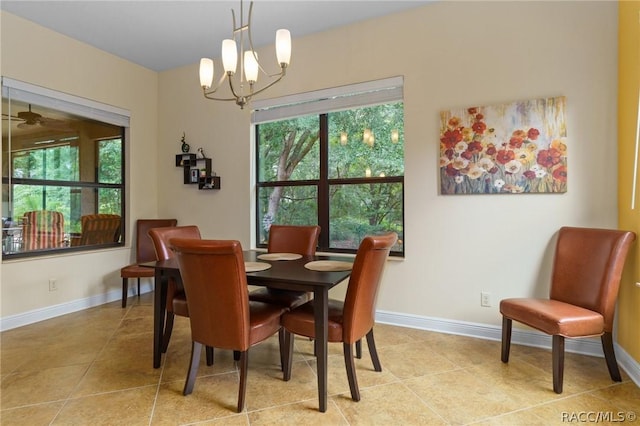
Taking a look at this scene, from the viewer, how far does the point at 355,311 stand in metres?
1.84

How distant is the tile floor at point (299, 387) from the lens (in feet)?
5.66

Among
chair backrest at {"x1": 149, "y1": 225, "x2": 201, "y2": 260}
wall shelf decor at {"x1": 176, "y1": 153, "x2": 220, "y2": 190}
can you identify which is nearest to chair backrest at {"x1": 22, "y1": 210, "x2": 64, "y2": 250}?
wall shelf decor at {"x1": 176, "y1": 153, "x2": 220, "y2": 190}

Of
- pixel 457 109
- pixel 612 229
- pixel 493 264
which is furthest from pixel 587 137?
pixel 493 264

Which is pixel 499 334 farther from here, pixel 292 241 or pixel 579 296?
pixel 292 241

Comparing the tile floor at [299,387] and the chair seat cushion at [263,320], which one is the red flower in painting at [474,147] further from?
the chair seat cushion at [263,320]

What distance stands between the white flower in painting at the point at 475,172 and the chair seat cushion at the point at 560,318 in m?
1.04

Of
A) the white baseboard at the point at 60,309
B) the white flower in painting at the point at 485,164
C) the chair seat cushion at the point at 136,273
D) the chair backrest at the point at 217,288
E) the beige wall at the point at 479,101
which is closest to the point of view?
the chair backrest at the point at 217,288

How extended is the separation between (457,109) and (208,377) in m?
2.75

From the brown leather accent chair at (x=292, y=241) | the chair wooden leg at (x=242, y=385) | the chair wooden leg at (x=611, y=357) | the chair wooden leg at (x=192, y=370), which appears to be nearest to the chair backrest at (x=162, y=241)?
the brown leather accent chair at (x=292, y=241)

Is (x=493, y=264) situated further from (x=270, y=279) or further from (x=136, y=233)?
(x=136, y=233)

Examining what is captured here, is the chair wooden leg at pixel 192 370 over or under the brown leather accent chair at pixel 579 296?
under

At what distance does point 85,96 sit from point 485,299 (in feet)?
14.6

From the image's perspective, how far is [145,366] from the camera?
2.27 m

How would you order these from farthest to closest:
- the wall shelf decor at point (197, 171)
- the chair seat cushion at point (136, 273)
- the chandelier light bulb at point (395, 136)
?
the wall shelf decor at point (197, 171)
the chair seat cushion at point (136, 273)
the chandelier light bulb at point (395, 136)
